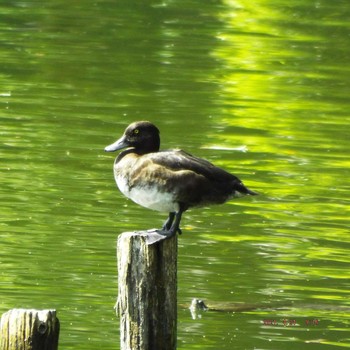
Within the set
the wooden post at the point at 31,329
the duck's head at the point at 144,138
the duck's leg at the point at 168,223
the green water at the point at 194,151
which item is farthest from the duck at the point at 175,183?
the green water at the point at 194,151

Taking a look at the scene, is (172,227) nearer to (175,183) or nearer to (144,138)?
(175,183)

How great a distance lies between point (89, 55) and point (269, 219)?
337 inches

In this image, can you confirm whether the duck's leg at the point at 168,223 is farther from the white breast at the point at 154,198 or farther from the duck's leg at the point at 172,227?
the white breast at the point at 154,198

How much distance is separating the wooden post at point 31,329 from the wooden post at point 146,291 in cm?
74

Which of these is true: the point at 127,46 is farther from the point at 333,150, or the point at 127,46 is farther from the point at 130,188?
the point at 130,188

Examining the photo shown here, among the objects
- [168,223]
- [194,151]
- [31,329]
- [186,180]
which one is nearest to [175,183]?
[186,180]

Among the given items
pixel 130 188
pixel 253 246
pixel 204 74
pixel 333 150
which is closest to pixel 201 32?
pixel 204 74

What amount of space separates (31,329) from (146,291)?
88cm

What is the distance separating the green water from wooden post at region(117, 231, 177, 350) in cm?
185

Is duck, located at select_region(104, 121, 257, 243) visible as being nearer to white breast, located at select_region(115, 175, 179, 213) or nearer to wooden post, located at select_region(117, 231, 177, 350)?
white breast, located at select_region(115, 175, 179, 213)

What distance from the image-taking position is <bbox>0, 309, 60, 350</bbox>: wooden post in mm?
7172

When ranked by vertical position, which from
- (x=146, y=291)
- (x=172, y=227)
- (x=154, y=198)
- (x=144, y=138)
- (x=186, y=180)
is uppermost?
(x=144, y=138)

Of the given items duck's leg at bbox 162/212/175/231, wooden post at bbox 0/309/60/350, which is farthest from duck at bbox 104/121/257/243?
wooden post at bbox 0/309/60/350

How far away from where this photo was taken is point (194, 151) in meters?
15.7
